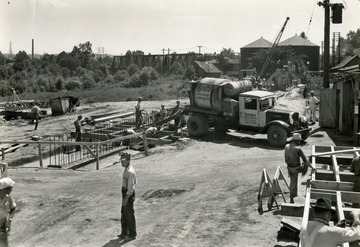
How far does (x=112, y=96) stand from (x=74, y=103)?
14265 mm

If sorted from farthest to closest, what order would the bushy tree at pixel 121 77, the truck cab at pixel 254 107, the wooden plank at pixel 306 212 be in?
the bushy tree at pixel 121 77, the truck cab at pixel 254 107, the wooden plank at pixel 306 212

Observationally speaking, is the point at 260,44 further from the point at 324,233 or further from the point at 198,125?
the point at 324,233

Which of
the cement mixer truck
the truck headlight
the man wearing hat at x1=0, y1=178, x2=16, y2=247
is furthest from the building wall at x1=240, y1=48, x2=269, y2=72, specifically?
the man wearing hat at x1=0, y1=178, x2=16, y2=247

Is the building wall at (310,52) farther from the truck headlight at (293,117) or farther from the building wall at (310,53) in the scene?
the truck headlight at (293,117)

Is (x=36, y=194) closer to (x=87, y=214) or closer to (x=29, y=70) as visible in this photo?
(x=87, y=214)

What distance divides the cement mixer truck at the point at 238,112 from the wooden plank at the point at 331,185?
345 inches

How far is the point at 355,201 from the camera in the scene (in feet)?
28.8

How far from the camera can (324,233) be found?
5.33 m

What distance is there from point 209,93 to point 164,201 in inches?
382

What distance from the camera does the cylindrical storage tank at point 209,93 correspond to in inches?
802

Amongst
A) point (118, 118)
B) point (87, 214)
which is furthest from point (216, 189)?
point (118, 118)

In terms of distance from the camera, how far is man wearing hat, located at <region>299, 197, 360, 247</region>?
531 cm

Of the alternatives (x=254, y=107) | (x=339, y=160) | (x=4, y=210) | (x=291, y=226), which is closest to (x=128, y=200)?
(x=4, y=210)

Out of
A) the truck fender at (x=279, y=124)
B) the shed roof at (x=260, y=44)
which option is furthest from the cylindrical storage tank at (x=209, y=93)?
the shed roof at (x=260, y=44)
